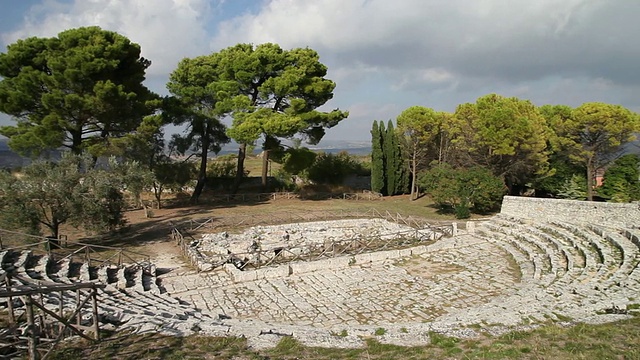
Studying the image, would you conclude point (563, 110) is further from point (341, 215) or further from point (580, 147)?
point (341, 215)

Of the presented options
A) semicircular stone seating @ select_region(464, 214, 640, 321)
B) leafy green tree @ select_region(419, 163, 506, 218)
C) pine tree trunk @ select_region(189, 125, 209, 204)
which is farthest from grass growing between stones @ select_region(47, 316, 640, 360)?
pine tree trunk @ select_region(189, 125, 209, 204)

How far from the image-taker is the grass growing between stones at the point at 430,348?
266 inches

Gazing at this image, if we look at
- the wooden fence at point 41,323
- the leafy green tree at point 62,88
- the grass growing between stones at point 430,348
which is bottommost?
the grass growing between stones at point 430,348

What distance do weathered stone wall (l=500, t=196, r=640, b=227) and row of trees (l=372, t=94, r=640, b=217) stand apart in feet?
7.58

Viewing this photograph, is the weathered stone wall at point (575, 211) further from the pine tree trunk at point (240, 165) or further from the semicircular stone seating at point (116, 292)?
the pine tree trunk at point (240, 165)

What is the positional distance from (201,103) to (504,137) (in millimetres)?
21105

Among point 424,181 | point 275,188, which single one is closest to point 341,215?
point 424,181

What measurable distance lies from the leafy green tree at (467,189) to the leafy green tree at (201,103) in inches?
591

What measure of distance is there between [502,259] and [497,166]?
1251 cm

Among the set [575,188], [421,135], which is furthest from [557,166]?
[421,135]

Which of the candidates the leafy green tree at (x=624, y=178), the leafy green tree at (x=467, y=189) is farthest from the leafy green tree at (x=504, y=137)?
the leafy green tree at (x=624, y=178)

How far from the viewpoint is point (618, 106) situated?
23.3 meters

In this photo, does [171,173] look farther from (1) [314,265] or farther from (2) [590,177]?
(2) [590,177]

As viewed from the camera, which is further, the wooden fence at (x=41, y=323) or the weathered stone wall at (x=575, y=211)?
the weathered stone wall at (x=575, y=211)
